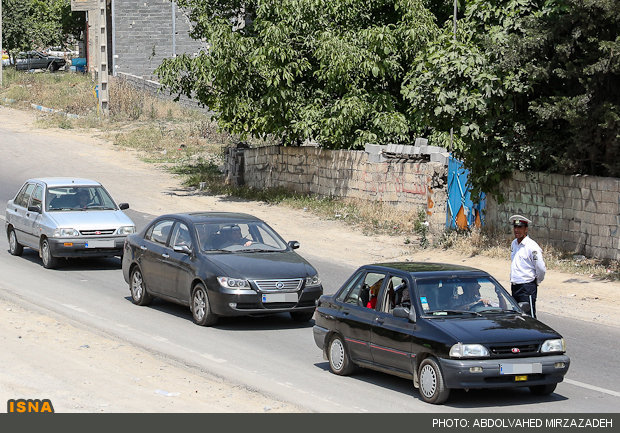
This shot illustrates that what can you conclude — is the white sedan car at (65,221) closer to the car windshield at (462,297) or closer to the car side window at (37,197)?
the car side window at (37,197)

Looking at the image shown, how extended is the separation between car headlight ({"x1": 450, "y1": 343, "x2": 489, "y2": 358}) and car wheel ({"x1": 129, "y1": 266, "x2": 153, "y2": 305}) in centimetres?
722

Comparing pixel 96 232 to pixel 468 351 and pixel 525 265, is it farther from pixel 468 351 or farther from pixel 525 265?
pixel 468 351

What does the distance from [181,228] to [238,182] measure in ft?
57.8

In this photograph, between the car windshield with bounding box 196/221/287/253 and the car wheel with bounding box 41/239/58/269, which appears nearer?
the car windshield with bounding box 196/221/287/253

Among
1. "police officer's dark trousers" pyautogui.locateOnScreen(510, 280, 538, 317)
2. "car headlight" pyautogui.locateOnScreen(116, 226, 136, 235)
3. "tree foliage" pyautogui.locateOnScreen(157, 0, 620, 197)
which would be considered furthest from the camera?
"tree foliage" pyautogui.locateOnScreen(157, 0, 620, 197)

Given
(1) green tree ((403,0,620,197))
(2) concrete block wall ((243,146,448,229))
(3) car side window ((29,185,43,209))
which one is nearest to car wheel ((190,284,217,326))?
(3) car side window ((29,185,43,209))

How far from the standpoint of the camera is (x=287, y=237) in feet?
81.0

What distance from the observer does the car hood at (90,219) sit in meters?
19.6

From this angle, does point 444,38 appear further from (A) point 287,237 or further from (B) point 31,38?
(B) point 31,38

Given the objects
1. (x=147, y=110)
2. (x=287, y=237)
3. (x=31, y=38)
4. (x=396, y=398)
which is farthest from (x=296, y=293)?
(x=31, y=38)

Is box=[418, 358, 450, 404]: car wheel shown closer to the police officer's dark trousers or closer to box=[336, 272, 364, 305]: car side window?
box=[336, 272, 364, 305]: car side window

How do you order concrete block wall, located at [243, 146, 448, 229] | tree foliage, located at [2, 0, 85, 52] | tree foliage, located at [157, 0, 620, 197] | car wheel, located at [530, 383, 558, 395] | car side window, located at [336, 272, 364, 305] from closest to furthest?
car wheel, located at [530, 383, 558, 395], car side window, located at [336, 272, 364, 305], tree foliage, located at [157, 0, 620, 197], concrete block wall, located at [243, 146, 448, 229], tree foliage, located at [2, 0, 85, 52]

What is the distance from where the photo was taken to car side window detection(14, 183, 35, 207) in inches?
834

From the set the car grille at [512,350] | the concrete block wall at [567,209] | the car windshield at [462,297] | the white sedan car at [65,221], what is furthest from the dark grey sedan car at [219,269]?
the concrete block wall at [567,209]
